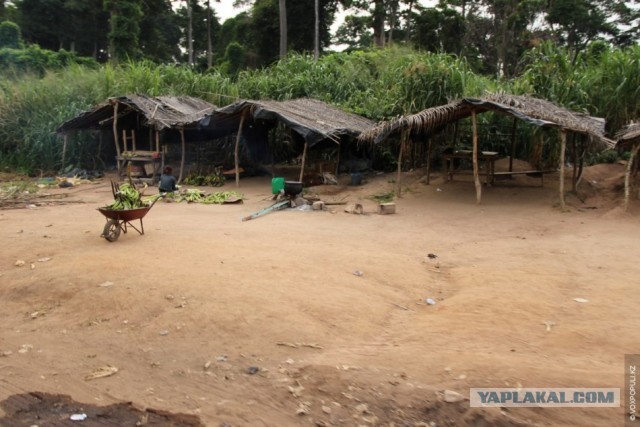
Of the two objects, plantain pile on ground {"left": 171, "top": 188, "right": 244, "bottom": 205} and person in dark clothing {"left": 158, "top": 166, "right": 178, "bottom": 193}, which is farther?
plantain pile on ground {"left": 171, "top": 188, "right": 244, "bottom": 205}

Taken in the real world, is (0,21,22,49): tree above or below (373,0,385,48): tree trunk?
below

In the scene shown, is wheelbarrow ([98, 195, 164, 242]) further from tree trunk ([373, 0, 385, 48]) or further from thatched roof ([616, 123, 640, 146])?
tree trunk ([373, 0, 385, 48])

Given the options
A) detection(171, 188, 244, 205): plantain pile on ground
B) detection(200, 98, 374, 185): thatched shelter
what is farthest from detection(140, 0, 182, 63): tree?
detection(171, 188, 244, 205): plantain pile on ground

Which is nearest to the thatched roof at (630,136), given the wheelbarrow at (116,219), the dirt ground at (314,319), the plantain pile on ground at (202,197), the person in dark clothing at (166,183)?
the dirt ground at (314,319)

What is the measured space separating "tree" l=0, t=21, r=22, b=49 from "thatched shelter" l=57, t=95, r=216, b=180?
47.3ft

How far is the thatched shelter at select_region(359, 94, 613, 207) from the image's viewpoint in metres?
9.70

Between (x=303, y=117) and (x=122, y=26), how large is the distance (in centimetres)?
1756

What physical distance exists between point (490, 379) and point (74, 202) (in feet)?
35.2

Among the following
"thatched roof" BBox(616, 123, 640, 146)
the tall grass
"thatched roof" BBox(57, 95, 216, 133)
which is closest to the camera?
"thatched roof" BBox(616, 123, 640, 146)

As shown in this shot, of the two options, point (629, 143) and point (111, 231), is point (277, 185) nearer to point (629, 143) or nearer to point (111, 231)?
point (111, 231)

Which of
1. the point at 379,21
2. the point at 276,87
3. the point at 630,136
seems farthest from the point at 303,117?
the point at 379,21

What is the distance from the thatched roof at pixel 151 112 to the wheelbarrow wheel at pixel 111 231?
25.7ft

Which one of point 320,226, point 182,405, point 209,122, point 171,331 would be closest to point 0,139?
point 209,122

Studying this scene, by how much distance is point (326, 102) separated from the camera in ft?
56.7
